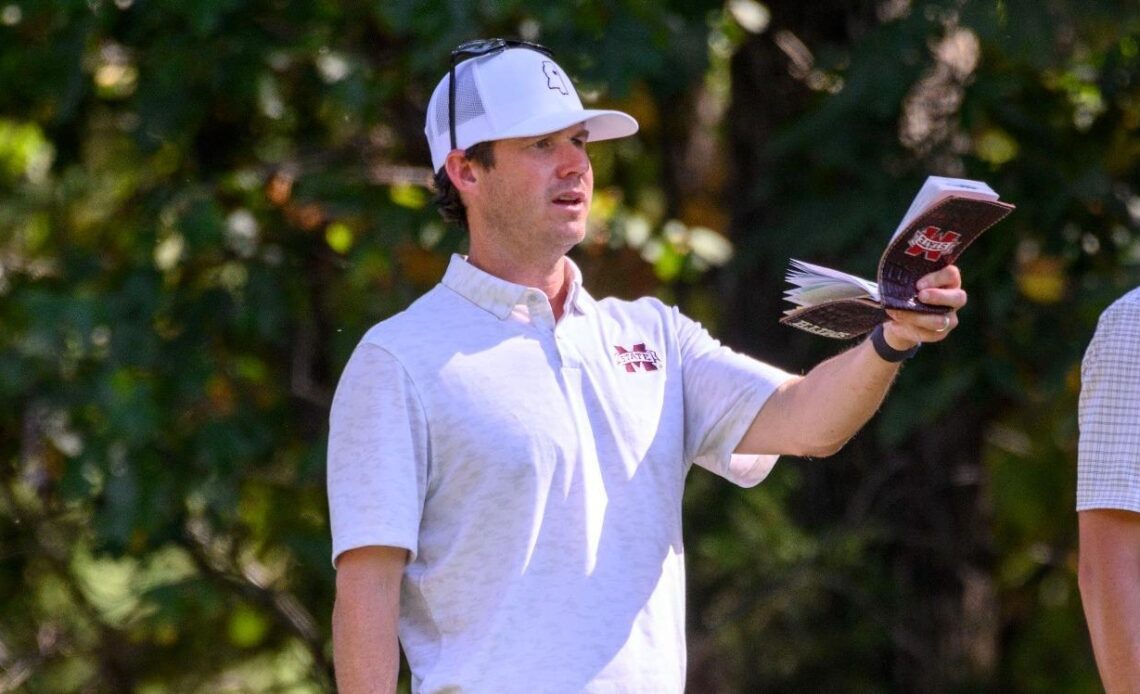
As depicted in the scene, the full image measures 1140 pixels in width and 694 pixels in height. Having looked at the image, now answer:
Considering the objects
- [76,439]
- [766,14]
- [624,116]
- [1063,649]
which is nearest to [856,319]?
[624,116]

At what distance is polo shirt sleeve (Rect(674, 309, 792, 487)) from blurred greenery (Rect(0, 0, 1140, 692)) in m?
2.04

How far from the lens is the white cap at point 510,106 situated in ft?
9.82

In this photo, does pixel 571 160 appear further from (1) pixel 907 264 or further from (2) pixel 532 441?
(1) pixel 907 264

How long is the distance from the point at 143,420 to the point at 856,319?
3.20 m

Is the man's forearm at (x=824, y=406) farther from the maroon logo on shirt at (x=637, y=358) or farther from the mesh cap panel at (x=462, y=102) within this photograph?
the mesh cap panel at (x=462, y=102)

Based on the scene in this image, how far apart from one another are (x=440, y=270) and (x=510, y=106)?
274 centimetres

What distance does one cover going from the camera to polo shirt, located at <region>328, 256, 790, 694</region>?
8.96 ft

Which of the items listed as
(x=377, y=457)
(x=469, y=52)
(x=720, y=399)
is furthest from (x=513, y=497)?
(x=469, y=52)

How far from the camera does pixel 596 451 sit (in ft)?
9.32

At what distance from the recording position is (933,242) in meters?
2.59

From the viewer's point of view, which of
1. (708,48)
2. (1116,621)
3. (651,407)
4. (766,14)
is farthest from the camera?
(766,14)

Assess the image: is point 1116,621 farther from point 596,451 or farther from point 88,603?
point 88,603

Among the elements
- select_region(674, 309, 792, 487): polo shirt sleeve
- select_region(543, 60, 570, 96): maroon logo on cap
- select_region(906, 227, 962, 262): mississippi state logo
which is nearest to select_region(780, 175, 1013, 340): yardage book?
select_region(906, 227, 962, 262): mississippi state logo

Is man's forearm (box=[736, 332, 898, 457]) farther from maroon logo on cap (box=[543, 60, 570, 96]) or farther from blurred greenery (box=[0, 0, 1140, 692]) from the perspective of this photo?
blurred greenery (box=[0, 0, 1140, 692])
